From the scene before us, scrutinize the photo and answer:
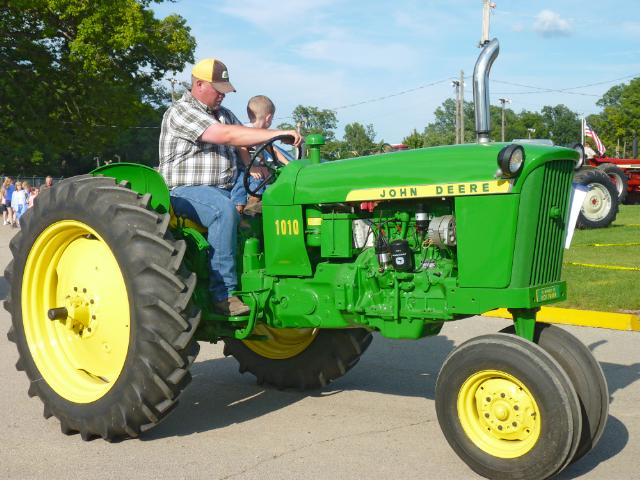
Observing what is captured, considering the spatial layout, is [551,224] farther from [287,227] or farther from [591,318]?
[591,318]

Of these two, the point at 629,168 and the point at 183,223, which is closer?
the point at 183,223

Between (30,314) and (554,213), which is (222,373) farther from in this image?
(554,213)

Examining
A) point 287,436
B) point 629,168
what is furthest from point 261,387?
point 629,168

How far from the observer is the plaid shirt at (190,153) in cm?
504

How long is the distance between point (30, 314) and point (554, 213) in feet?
10.8

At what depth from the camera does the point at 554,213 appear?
4.17 metres

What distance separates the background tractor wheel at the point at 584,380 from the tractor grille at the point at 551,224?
0.33 metres

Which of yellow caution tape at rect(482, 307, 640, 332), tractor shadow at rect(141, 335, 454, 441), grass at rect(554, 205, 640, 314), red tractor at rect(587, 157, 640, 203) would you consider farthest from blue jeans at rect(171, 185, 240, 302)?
red tractor at rect(587, 157, 640, 203)

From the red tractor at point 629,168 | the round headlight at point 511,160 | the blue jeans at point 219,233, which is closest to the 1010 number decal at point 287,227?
the blue jeans at point 219,233

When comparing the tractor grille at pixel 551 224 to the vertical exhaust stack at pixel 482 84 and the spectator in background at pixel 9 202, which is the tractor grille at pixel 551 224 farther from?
the spectator in background at pixel 9 202

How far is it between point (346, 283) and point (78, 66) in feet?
92.8

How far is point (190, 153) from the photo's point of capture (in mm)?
5113

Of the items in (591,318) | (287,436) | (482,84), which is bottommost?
(287,436)

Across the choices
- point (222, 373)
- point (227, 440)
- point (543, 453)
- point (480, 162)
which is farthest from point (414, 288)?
point (222, 373)
